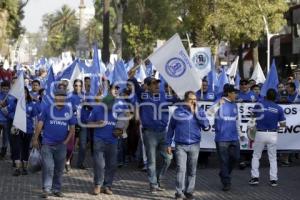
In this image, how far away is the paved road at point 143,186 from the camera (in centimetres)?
1092

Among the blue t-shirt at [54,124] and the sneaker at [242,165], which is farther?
the sneaker at [242,165]

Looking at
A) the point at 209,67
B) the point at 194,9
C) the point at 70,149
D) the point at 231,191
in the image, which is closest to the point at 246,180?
the point at 231,191

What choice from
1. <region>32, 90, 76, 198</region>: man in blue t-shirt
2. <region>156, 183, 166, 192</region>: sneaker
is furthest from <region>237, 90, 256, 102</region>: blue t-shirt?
<region>32, 90, 76, 198</region>: man in blue t-shirt

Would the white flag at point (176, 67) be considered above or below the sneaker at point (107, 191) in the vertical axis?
above

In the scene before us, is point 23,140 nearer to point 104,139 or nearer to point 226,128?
point 104,139

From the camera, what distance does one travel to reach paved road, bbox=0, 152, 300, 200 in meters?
10.9

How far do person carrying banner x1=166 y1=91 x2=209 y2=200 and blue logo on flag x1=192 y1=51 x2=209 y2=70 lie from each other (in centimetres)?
761

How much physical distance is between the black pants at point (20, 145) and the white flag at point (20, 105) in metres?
0.56

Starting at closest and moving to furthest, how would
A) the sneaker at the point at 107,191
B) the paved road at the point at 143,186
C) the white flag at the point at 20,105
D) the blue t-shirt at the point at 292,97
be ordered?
the paved road at the point at 143,186 < the sneaker at the point at 107,191 < the white flag at the point at 20,105 < the blue t-shirt at the point at 292,97

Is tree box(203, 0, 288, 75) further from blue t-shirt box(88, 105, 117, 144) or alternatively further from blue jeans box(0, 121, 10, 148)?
blue t-shirt box(88, 105, 117, 144)

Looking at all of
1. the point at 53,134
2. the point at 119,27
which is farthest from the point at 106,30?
the point at 53,134

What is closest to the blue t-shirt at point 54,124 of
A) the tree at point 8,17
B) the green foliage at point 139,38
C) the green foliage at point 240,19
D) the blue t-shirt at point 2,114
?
the blue t-shirt at point 2,114

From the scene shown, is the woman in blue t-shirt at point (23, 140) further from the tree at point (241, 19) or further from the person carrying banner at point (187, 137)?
the tree at point (241, 19)

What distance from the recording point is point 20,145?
43.4 feet
